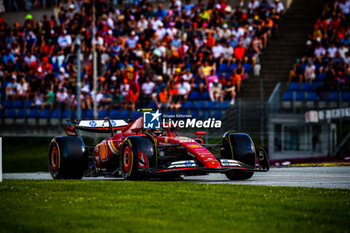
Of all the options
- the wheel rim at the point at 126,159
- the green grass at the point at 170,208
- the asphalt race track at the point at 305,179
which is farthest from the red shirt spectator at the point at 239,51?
the green grass at the point at 170,208

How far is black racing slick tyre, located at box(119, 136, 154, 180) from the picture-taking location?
12125 mm

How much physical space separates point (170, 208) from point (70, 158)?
200 inches

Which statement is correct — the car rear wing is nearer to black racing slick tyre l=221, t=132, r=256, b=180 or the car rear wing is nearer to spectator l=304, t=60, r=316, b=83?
black racing slick tyre l=221, t=132, r=256, b=180

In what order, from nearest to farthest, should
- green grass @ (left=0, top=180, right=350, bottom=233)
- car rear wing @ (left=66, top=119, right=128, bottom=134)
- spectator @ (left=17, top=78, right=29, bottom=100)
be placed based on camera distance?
green grass @ (left=0, top=180, right=350, bottom=233) → car rear wing @ (left=66, top=119, right=128, bottom=134) → spectator @ (left=17, top=78, right=29, bottom=100)

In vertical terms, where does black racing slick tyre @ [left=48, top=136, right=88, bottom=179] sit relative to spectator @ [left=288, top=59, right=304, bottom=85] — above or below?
below

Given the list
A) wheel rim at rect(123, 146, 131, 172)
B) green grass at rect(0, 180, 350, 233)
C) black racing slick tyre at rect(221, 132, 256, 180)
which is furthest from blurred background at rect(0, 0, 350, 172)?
green grass at rect(0, 180, 350, 233)

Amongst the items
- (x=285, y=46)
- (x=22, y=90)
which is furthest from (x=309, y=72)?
(x=22, y=90)

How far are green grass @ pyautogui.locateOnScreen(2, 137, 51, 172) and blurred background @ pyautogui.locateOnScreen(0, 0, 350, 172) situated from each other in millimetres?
40

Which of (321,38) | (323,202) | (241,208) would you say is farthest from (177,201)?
(321,38)

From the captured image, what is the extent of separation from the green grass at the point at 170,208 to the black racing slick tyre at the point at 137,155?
80 cm

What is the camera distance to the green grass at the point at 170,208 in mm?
7125

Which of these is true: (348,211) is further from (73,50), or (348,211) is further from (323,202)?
(73,50)

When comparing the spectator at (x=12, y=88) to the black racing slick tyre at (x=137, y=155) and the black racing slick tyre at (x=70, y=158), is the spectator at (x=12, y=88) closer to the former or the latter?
the black racing slick tyre at (x=70, y=158)

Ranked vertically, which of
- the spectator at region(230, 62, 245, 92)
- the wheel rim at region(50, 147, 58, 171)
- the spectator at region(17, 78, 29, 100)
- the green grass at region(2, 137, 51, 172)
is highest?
the spectator at region(230, 62, 245, 92)
